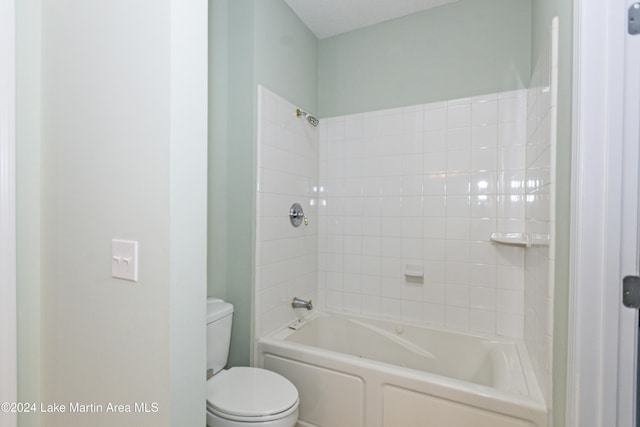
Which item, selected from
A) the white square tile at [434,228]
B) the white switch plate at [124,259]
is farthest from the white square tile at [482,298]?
the white switch plate at [124,259]

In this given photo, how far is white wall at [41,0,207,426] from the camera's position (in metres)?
0.85

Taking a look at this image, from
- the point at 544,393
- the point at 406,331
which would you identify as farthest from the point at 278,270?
the point at 544,393

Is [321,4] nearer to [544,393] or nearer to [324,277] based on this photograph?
[324,277]

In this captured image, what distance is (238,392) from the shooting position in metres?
1.38

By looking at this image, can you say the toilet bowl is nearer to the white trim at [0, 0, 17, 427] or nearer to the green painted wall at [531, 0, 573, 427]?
the white trim at [0, 0, 17, 427]

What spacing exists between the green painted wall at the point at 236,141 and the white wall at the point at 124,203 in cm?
79

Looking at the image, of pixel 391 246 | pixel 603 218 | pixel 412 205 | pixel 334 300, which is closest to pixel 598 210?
pixel 603 218

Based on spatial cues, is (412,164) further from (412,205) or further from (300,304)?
(300,304)

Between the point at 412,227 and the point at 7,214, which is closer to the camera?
the point at 7,214

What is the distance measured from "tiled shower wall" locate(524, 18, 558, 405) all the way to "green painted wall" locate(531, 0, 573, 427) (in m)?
0.05

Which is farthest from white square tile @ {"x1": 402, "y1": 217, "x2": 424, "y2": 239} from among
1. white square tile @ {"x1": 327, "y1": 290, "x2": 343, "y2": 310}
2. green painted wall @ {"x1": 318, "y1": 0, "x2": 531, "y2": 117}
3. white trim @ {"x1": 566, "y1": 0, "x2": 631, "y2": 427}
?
white trim @ {"x1": 566, "y1": 0, "x2": 631, "y2": 427}

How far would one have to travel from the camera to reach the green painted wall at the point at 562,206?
3.18 ft

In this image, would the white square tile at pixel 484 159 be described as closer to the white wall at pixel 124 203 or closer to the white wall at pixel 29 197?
the white wall at pixel 124 203

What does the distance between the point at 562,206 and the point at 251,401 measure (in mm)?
1434
